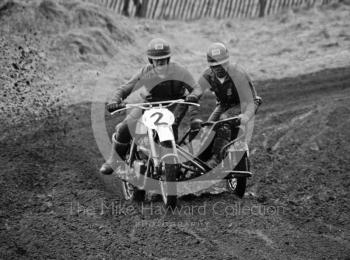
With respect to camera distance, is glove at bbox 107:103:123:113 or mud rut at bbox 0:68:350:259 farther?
glove at bbox 107:103:123:113

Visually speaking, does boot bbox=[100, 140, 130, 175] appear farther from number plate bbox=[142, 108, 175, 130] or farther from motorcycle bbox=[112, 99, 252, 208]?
number plate bbox=[142, 108, 175, 130]

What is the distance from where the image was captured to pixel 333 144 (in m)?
9.66

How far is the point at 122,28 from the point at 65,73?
3272mm

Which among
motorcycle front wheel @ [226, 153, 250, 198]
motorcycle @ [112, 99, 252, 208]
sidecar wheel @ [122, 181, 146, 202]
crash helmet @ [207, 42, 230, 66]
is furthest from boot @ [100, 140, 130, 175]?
crash helmet @ [207, 42, 230, 66]

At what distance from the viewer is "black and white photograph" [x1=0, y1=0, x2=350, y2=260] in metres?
6.12

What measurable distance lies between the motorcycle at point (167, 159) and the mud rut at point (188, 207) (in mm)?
306

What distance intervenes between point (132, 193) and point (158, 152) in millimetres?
1073

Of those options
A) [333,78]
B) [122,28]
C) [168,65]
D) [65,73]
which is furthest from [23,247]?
[122,28]

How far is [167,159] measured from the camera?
6.62m

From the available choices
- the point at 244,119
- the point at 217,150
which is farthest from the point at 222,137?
the point at 244,119

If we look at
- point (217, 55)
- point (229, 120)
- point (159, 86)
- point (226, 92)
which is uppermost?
point (217, 55)

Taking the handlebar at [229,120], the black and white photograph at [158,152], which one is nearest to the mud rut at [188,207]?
the black and white photograph at [158,152]

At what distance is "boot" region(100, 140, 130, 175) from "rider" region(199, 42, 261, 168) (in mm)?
1274

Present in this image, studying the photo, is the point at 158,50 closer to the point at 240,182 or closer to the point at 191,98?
the point at 191,98
